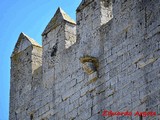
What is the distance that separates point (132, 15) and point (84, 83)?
137 cm

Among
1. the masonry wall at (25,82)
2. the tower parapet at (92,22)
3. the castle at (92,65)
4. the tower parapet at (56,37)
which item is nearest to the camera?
the castle at (92,65)

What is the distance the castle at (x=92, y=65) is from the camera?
10266 mm

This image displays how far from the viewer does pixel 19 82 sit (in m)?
13.2

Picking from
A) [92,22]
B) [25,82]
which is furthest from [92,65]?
[25,82]

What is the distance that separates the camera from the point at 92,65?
37.0ft

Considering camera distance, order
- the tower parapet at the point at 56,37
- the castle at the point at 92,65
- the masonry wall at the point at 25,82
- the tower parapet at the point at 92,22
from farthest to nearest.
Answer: the masonry wall at the point at 25,82 < the tower parapet at the point at 56,37 < the tower parapet at the point at 92,22 < the castle at the point at 92,65

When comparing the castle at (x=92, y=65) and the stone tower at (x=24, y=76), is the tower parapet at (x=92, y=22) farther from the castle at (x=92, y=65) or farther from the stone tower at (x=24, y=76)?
the stone tower at (x=24, y=76)

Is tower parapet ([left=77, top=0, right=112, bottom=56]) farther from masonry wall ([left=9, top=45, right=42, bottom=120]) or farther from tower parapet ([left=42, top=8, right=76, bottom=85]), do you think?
masonry wall ([left=9, top=45, right=42, bottom=120])

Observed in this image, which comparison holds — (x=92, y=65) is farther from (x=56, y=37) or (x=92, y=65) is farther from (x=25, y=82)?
(x=25, y=82)

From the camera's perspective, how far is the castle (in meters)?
10.3

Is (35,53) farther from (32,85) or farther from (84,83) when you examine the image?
(84,83)

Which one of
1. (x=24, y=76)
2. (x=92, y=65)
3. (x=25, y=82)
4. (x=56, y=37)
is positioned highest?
(x=56, y=37)

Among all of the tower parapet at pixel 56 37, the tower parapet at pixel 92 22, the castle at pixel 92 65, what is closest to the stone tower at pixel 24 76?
the castle at pixel 92 65

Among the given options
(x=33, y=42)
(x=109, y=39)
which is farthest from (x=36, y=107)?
(x=109, y=39)
